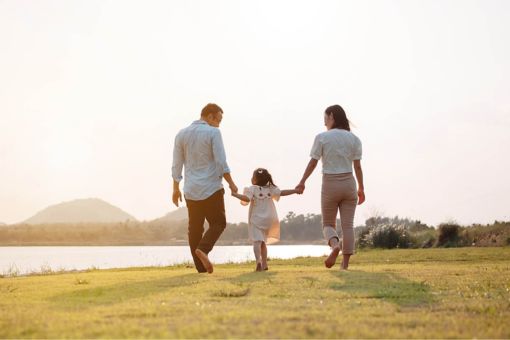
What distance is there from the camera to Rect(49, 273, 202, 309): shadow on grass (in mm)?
5582

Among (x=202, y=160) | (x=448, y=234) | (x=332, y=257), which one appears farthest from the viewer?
(x=448, y=234)

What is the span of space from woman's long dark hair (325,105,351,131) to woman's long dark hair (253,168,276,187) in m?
1.25

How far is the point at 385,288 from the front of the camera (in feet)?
20.6

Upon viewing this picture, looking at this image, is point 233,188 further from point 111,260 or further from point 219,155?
point 111,260

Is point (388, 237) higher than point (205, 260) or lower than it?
higher

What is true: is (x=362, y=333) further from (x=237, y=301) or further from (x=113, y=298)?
(x=113, y=298)

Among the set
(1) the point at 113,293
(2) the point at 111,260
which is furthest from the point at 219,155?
(2) the point at 111,260

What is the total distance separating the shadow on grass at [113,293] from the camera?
18.3 ft

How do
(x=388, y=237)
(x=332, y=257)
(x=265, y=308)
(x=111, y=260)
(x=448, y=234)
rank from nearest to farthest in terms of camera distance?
(x=265, y=308) → (x=332, y=257) → (x=111, y=260) → (x=388, y=237) → (x=448, y=234)

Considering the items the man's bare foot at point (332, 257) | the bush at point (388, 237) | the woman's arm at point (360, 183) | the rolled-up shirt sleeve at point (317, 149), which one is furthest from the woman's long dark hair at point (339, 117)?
the bush at point (388, 237)

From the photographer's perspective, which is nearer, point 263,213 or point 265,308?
point 265,308

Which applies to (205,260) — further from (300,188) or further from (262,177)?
(300,188)

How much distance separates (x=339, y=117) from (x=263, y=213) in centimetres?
185

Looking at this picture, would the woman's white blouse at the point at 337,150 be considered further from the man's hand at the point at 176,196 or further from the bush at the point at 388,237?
the bush at the point at 388,237
